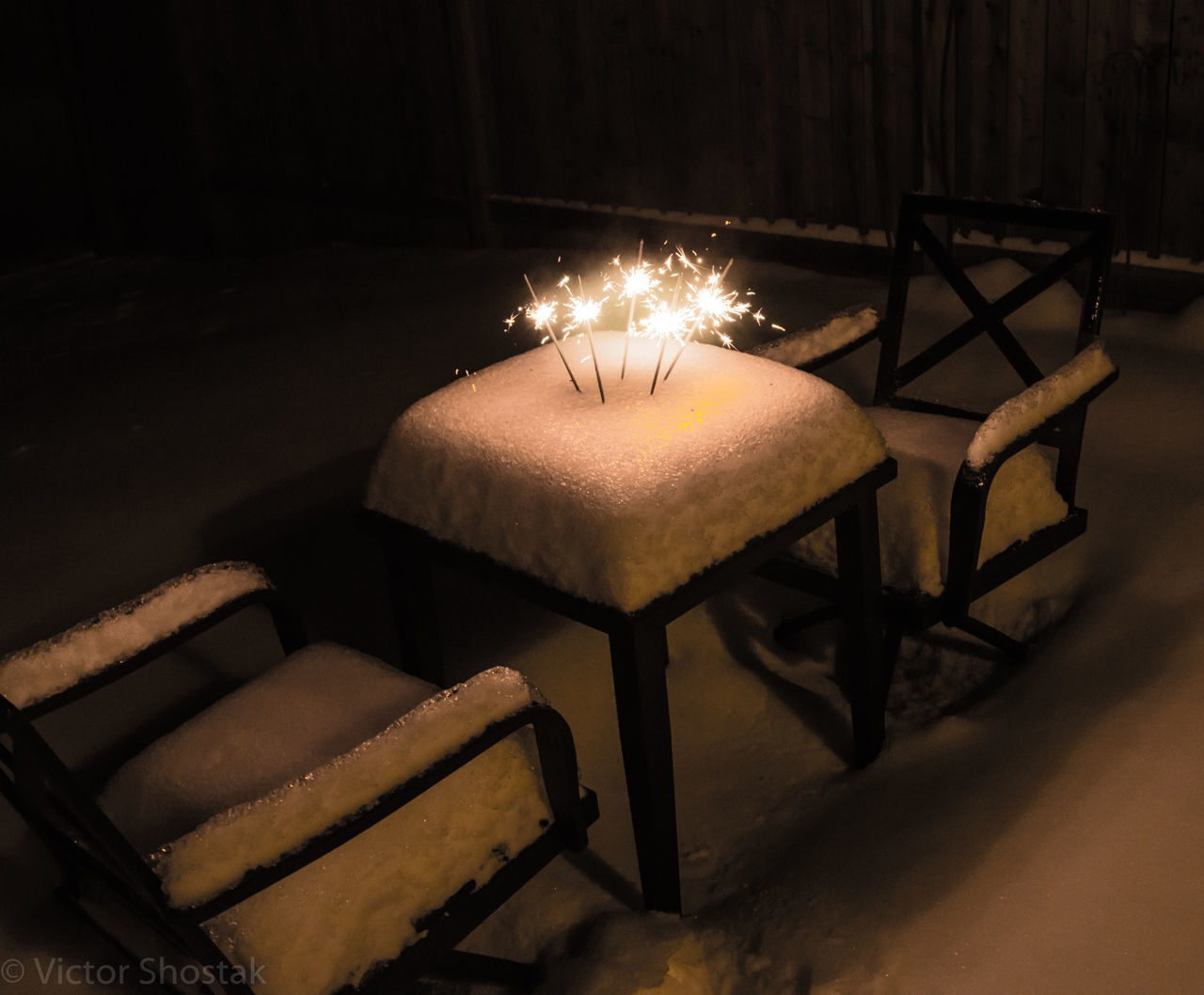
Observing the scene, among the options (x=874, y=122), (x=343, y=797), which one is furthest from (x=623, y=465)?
(x=874, y=122)

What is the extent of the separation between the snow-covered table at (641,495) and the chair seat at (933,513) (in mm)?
145

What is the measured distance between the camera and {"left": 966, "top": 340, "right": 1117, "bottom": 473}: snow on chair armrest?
2.40 m

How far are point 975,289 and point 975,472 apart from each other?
1.01m

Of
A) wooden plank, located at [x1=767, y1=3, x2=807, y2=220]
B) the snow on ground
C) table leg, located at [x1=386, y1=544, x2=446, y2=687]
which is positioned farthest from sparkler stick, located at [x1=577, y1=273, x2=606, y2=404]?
wooden plank, located at [x1=767, y1=3, x2=807, y2=220]

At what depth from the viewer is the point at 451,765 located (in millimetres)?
1751

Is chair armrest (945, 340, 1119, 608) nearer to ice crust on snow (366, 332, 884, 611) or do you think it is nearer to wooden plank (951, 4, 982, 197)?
ice crust on snow (366, 332, 884, 611)

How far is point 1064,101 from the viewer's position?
4.44 m

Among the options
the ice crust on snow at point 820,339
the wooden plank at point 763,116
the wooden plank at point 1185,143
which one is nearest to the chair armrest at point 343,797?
the ice crust on snow at point 820,339

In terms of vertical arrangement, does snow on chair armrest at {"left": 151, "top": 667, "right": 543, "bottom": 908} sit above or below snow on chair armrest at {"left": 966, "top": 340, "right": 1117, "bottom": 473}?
below

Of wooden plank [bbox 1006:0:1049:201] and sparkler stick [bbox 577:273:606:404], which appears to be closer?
sparkler stick [bbox 577:273:606:404]

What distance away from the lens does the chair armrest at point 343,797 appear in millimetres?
1570

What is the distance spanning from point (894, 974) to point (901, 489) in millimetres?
1126

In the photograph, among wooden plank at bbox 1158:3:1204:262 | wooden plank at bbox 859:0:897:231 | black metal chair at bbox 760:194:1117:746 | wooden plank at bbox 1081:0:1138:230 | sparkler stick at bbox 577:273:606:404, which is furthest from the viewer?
wooden plank at bbox 859:0:897:231

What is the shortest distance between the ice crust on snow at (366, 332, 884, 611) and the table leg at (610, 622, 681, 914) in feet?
0.34
